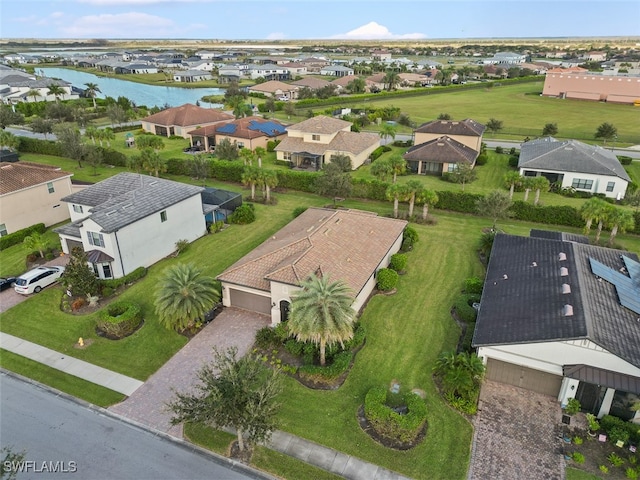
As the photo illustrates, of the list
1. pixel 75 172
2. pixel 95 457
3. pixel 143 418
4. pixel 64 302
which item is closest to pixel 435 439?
pixel 143 418

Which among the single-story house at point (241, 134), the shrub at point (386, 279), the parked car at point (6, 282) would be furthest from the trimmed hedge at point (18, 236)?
the shrub at point (386, 279)

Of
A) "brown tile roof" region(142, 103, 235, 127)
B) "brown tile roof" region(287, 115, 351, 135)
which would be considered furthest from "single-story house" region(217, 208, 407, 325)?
"brown tile roof" region(142, 103, 235, 127)

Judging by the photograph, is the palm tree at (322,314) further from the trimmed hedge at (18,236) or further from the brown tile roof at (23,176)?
the brown tile roof at (23,176)

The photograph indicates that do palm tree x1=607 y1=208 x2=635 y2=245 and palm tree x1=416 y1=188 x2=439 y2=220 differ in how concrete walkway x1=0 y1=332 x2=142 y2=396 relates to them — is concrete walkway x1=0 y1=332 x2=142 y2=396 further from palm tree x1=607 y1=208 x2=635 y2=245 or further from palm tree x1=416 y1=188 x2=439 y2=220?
palm tree x1=607 y1=208 x2=635 y2=245

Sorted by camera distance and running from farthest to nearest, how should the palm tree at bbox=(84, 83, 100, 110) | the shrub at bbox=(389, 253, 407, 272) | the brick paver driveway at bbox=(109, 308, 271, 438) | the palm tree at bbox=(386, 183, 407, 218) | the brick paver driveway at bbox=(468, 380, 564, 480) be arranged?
the palm tree at bbox=(84, 83, 100, 110), the palm tree at bbox=(386, 183, 407, 218), the shrub at bbox=(389, 253, 407, 272), the brick paver driveway at bbox=(109, 308, 271, 438), the brick paver driveway at bbox=(468, 380, 564, 480)

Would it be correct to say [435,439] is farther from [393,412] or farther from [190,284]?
[190,284]

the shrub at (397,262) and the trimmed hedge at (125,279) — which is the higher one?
the shrub at (397,262)
